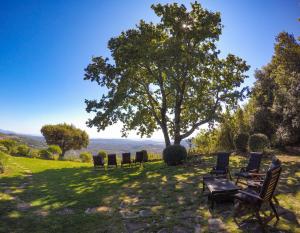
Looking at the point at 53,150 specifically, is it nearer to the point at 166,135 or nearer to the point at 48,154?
the point at 48,154

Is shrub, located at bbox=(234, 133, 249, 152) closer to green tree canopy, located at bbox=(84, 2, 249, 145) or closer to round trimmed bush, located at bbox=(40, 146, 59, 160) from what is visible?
green tree canopy, located at bbox=(84, 2, 249, 145)

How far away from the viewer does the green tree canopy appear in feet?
62.0

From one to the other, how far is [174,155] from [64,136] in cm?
3545

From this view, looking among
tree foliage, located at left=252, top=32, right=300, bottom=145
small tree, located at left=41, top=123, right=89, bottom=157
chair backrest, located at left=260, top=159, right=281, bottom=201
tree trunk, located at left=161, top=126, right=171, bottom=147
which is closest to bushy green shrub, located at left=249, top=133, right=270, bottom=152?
tree foliage, located at left=252, top=32, right=300, bottom=145

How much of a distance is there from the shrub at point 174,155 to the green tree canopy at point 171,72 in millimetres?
3948

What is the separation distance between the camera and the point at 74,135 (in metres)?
49.7

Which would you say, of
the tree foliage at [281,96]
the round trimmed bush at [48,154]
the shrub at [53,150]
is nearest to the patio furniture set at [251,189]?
the tree foliage at [281,96]

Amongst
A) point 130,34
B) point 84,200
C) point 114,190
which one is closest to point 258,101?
point 130,34

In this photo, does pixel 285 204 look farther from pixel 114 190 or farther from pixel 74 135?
pixel 74 135

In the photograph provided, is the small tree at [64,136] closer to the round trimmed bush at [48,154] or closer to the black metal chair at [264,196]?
the round trimmed bush at [48,154]

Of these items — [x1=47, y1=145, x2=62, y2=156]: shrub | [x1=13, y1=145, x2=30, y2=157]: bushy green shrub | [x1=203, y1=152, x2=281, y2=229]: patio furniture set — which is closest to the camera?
[x1=203, y1=152, x2=281, y2=229]: patio furniture set

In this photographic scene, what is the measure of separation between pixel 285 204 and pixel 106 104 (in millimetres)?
14949

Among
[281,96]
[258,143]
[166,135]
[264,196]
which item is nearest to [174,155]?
[166,135]

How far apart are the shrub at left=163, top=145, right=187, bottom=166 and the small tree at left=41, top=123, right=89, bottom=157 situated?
3371cm
